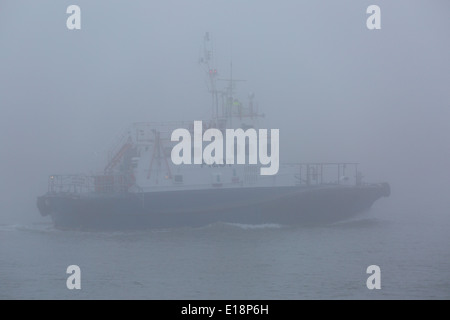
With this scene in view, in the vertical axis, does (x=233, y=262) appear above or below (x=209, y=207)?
below

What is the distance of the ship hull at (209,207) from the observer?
938 inches

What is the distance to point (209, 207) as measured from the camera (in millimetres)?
23875

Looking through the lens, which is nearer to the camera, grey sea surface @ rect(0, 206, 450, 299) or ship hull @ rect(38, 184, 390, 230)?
grey sea surface @ rect(0, 206, 450, 299)

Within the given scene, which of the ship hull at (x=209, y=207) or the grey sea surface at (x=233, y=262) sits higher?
the ship hull at (x=209, y=207)

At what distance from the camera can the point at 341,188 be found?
79.9 ft

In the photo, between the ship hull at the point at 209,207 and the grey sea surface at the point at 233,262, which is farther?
the ship hull at the point at 209,207

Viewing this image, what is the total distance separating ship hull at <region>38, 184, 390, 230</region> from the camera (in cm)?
2383

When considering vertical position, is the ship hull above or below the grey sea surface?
above

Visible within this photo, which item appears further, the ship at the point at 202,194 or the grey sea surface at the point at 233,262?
the ship at the point at 202,194

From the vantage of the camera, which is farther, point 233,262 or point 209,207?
point 209,207

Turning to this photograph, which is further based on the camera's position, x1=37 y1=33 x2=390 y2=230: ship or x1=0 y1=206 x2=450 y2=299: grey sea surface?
x1=37 y1=33 x2=390 y2=230: ship
